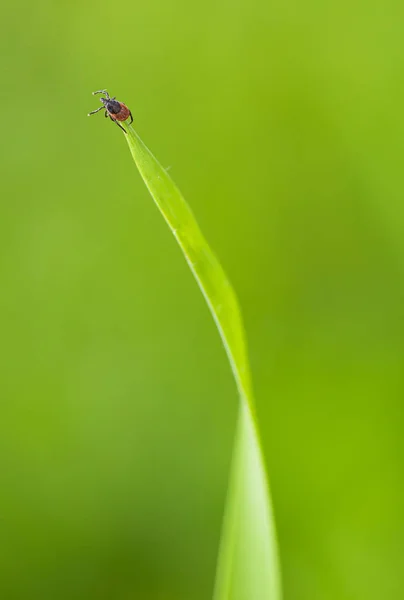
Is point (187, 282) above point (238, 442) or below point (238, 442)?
above

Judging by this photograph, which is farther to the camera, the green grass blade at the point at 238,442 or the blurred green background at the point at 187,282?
the blurred green background at the point at 187,282

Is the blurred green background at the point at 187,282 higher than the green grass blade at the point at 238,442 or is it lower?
higher

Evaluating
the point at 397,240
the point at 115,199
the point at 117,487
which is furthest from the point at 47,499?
the point at 397,240

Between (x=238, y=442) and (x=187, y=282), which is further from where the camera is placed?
(x=187, y=282)

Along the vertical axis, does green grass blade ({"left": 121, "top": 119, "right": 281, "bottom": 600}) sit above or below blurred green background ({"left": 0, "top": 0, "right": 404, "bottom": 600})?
below
